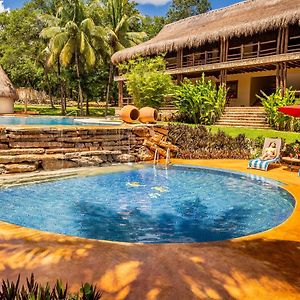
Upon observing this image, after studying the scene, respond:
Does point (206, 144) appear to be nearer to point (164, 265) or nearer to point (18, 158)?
point (18, 158)

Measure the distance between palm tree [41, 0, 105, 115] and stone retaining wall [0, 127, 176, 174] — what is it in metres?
15.3

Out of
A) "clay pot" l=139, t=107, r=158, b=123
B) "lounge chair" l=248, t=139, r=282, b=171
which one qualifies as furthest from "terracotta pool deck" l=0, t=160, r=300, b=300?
"clay pot" l=139, t=107, r=158, b=123

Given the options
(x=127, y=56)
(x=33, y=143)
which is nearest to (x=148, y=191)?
(x=33, y=143)

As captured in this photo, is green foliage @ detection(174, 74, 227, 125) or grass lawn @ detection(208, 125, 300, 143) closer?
grass lawn @ detection(208, 125, 300, 143)

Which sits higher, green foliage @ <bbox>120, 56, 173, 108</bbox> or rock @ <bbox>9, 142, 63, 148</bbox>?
green foliage @ <bbox>120, 56, 173, 108</bbox>

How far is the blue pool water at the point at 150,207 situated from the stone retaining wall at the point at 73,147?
140 cm

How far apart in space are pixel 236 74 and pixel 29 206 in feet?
69.3

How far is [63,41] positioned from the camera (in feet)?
85.0

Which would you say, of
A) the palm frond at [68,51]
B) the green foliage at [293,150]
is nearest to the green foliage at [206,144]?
the green foliage at [293,150]

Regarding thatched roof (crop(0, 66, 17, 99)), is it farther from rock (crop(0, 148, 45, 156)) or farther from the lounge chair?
the lounge chair

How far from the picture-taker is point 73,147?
11047 mm

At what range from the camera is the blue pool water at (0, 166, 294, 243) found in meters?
5.70

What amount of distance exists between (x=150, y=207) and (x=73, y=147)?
4.96 meters

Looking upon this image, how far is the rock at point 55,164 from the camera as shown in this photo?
10.2 metres
